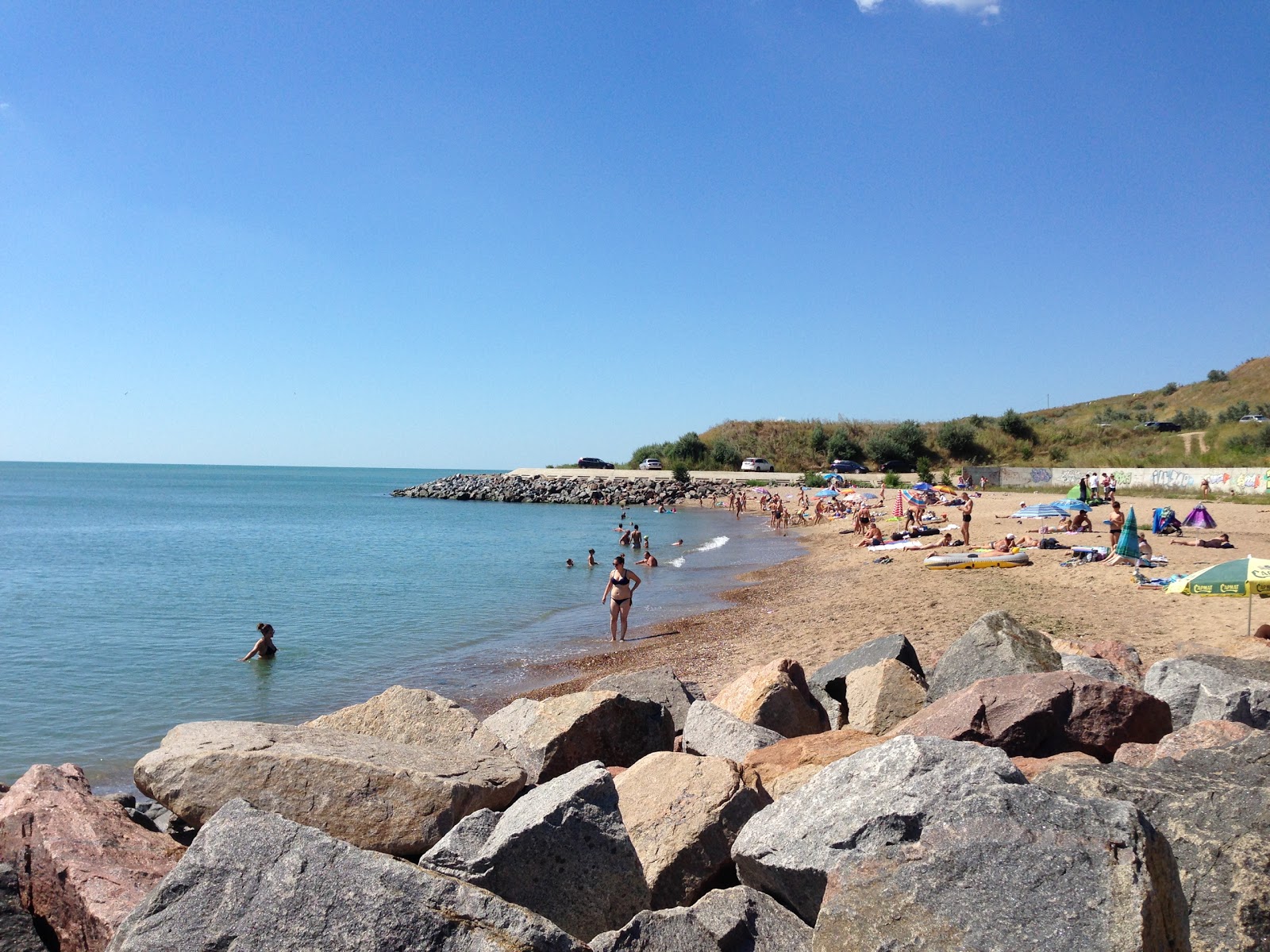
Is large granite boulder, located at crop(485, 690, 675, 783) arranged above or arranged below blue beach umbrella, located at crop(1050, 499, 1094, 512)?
below

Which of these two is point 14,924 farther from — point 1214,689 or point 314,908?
point 1214,689

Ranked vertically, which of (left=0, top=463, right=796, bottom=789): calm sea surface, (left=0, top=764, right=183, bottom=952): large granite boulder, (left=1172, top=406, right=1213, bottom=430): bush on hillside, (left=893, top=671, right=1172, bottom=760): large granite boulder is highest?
(left=1172, top=406, right=1213, bottom=430): bush on hillside

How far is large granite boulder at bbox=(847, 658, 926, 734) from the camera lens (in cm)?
723

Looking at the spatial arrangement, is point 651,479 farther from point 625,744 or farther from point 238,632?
point 625,744

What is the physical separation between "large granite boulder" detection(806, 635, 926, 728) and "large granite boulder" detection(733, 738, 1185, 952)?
4.36 meters

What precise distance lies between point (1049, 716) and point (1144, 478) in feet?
161

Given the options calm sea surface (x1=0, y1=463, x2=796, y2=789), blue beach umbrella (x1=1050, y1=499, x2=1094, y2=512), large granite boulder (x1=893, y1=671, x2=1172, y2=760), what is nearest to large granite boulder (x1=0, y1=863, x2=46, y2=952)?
large granite boulder (x1=893, y1=671, x2=1172, y2=760)

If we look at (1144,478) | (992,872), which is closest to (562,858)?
(992,872)

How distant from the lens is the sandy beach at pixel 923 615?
12703 mm

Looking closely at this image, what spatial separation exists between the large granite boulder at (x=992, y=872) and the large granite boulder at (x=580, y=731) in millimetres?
2712

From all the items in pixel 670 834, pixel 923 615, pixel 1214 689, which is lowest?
pixel 923 615

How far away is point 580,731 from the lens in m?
6.06

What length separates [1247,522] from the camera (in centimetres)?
2973

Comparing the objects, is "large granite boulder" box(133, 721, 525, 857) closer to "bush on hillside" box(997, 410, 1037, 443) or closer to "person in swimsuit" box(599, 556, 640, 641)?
"person in swimsuit" box(599, 556, 640, 641)
